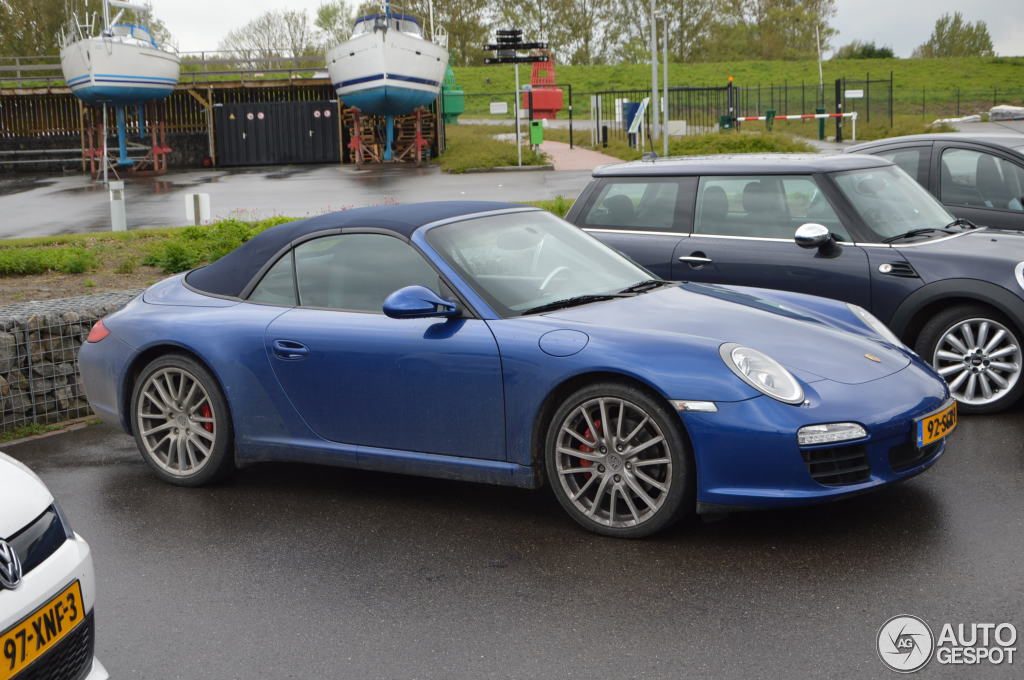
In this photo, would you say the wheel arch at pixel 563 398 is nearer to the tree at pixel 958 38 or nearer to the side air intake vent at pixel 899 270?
the side air intake vent at pixel 899 270

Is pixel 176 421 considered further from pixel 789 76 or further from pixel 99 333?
pixel 789 76

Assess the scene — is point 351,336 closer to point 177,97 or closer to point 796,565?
point 796,565

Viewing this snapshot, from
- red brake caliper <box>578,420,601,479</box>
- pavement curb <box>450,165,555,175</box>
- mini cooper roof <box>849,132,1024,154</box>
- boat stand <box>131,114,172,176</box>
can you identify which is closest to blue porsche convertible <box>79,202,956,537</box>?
red brake caliper <box>578,420,601,479</box>

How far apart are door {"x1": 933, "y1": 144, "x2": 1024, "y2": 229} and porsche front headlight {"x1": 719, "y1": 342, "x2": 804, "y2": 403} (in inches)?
206

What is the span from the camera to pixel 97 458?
272 inches

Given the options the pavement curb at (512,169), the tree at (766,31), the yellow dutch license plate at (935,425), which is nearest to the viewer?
the yellow dutch license plate at (935,425)

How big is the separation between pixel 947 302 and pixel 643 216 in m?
2.20

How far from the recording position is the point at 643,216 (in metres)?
8.28

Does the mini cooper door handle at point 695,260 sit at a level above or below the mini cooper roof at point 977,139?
below

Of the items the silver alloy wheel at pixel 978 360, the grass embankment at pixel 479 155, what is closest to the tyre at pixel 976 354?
the silver alloy wheel at pixel 978 360

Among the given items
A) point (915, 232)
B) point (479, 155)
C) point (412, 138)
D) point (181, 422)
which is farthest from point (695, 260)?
point (412, 138)

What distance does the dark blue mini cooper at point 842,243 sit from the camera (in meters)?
7.05

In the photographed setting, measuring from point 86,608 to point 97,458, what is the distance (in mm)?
3836

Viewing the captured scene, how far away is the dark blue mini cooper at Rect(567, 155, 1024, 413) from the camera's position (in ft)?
23.1
